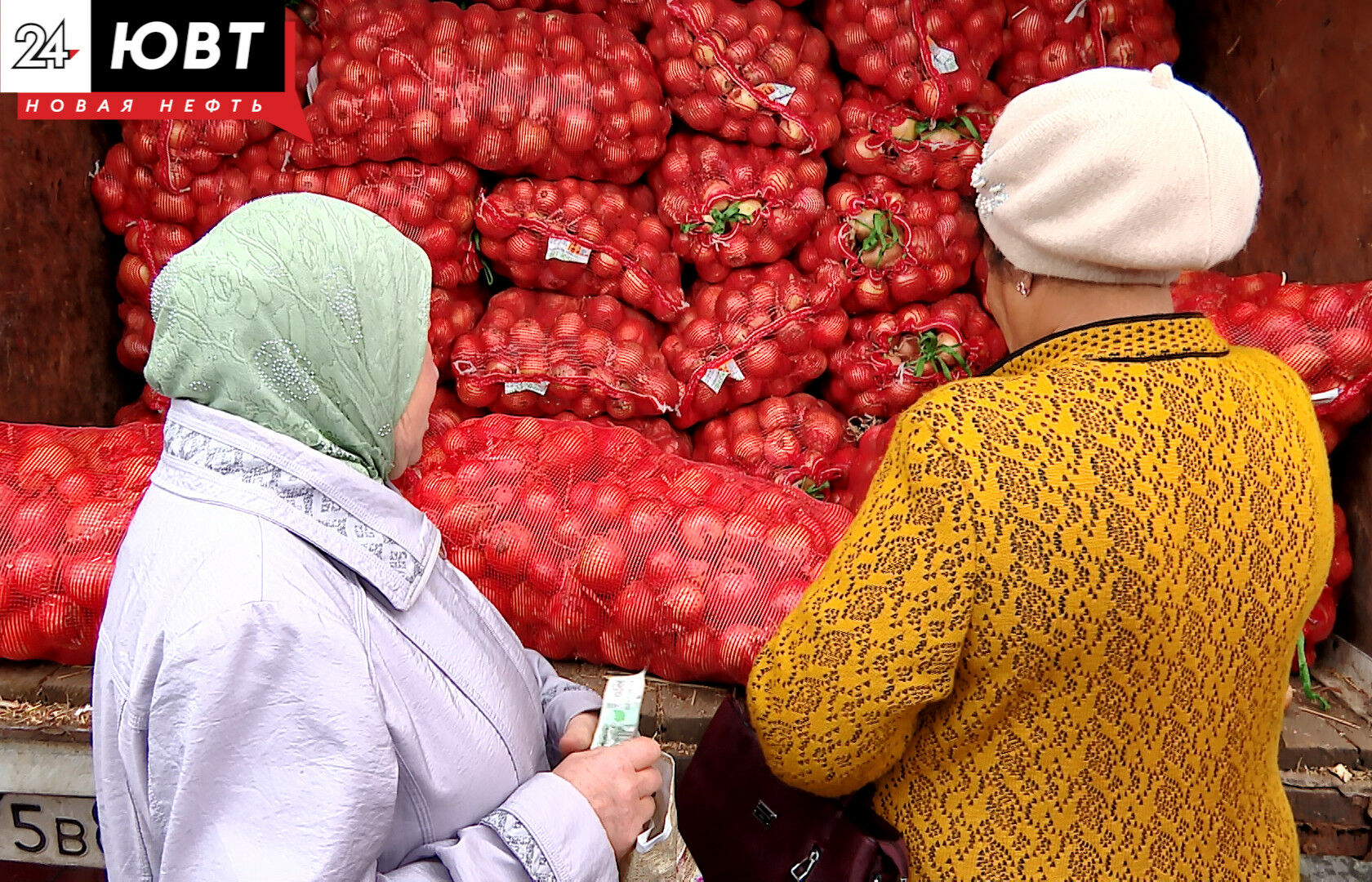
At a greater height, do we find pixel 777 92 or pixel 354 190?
pixel 777 92

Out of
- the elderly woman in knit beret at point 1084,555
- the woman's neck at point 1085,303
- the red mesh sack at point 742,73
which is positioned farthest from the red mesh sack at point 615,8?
the woman's neck at point 1085,303

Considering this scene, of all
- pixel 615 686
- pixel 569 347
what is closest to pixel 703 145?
pixel 569 347

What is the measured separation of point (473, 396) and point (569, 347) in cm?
27

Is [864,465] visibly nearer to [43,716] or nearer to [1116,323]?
[1116,323]

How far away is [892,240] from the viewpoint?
2.54 metres

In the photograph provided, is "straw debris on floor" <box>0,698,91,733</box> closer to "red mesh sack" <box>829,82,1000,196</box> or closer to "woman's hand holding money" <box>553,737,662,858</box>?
"woman's hand holding money" <box>553,737,662,858</box>

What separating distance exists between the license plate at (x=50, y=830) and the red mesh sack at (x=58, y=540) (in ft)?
0.90

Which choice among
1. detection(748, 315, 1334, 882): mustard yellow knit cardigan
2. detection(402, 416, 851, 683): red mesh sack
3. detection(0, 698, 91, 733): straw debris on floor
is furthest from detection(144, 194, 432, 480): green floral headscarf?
detection(0, 698, 91, 733): straw debris on floor

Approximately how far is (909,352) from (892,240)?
0.30m

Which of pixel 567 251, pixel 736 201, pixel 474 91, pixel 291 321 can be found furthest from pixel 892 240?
pixel 291 321

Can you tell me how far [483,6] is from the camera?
2.47 metres

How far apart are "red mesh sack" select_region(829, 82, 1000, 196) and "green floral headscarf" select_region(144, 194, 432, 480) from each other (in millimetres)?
1787

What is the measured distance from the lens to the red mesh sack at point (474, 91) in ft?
7.73

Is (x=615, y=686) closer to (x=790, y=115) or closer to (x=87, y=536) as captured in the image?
(x=87, y=536)
